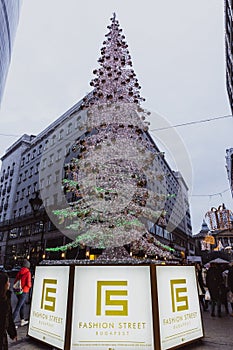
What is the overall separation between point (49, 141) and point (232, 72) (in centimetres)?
3228

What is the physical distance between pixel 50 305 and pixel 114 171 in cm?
791

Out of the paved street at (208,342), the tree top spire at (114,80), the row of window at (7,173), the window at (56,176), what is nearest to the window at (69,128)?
the window at (56,176)

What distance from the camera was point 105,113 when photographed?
12648mm

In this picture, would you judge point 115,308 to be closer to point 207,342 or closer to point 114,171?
point 207,342

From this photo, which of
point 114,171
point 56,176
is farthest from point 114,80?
point 56,176

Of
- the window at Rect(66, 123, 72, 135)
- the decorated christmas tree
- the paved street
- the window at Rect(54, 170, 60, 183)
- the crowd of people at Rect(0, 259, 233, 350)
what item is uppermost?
the window at Rect(66, 123, 72, 135)

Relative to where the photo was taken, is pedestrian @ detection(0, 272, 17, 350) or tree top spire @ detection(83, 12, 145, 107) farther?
tree top spire @ detection(83, 12, 145, 107)

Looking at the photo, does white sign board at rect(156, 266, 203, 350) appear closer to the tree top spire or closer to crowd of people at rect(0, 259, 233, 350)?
crowd of people at rect(0, 259, 233, 350)

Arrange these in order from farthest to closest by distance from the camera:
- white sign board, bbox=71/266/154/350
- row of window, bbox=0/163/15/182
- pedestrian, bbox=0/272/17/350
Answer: row of window, bbox=0/163/15/182
white sign board, bbox=71/266/154/350
pedestrian, bbox=0/272/17/350

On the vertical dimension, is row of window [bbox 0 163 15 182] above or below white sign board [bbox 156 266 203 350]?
Answer: above

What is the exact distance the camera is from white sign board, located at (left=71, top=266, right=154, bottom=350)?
3.65m

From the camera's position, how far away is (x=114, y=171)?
1172 cm

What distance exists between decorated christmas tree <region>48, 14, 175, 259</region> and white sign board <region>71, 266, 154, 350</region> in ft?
23.1

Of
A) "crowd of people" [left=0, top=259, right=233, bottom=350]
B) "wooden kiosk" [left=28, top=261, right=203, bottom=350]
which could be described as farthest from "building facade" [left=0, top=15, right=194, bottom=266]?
"wooden kiosk" [left=28, top=261, right=203, bottom=350]
